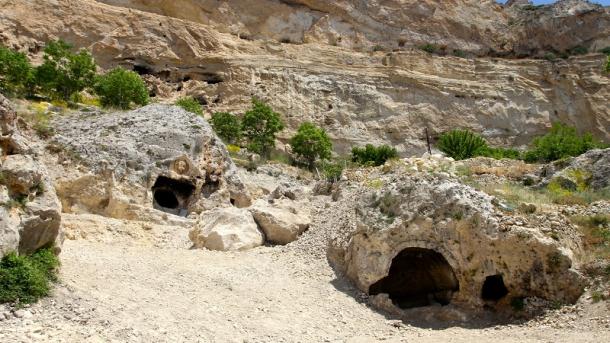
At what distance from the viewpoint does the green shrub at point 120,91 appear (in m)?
30.5

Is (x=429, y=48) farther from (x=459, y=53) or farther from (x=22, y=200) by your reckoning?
(x=22, y=200)

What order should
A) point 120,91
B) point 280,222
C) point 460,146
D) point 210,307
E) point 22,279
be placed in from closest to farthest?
point 22,279, point 210,307, point 280,222, point 120,91, point 460,146

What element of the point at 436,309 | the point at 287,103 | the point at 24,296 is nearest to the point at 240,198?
the point at 436,309

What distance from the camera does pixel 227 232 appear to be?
14438mm

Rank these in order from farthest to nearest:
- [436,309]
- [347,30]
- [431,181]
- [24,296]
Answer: [347,30] < [431,181] < [436,309] < [24,296]

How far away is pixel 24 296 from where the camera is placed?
26.7 feet

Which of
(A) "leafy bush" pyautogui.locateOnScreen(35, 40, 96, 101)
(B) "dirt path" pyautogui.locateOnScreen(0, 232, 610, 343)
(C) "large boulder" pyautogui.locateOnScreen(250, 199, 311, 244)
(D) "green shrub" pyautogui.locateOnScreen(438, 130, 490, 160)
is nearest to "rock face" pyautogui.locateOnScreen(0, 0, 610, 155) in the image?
(A) "leafy bush" pyautogui.locateOnScreen(35, 40, 96, 101)

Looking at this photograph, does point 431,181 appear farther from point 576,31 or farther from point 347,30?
point 576,31

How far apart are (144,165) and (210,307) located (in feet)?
26.1

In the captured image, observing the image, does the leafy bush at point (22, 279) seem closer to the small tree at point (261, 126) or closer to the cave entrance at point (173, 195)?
the cave entrance at point (173, 195)

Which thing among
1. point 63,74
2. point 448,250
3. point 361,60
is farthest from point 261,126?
point 448,250

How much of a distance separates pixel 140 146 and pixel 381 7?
40.5m

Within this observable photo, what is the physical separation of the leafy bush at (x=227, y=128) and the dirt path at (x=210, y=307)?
21070 millimetres

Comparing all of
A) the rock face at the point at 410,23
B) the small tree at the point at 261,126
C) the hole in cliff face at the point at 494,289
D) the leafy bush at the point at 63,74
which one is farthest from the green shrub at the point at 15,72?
the hole in cliff face at the point at 494,289
